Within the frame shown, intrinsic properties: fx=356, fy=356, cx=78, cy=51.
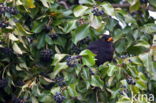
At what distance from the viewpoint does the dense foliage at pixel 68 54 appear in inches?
74.4

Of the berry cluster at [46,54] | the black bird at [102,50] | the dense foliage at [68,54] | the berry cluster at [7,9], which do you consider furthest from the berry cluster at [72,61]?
the black bird at [102,50]

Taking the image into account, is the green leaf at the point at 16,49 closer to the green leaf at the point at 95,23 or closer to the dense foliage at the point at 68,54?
the dense foliage at the point at 68,54

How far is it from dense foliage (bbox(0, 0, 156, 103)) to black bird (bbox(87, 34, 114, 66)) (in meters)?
0.19

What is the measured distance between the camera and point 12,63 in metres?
2.24

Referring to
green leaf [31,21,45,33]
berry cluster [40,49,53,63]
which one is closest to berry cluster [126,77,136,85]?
berry cluster [40,49,53,63]

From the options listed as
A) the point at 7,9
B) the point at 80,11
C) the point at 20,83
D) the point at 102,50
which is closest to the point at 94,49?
the point at 102,50

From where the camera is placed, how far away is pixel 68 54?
2197mm

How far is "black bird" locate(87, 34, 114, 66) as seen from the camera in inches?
101

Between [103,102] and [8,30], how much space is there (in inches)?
27.8

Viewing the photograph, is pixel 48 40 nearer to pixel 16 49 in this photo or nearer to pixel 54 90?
pixel 16 49

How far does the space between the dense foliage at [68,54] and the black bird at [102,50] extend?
0.61 ft

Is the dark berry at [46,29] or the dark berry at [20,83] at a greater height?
the dark berry at [46,29]

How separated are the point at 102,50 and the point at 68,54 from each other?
0.53 metres

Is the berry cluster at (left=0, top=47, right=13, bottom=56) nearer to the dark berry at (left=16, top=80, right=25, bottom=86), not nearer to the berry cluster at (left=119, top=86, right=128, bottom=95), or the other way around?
the dark berry at (left=16, top=80, right=25, bottom=86)
